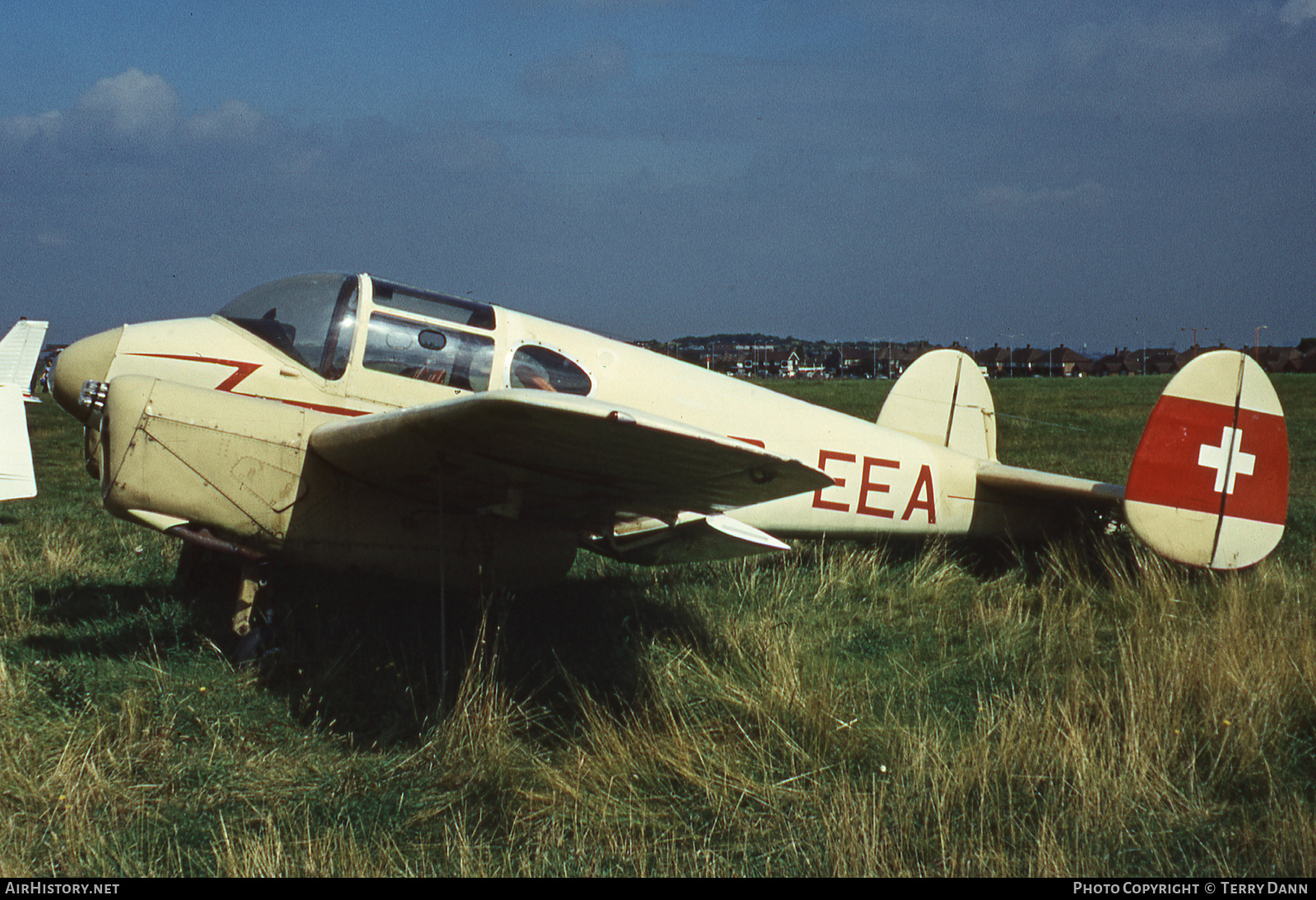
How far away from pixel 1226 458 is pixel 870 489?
239cm

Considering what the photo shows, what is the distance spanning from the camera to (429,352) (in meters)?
5.54

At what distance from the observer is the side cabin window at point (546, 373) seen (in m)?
5.71

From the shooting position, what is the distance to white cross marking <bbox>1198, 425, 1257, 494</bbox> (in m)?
6.44

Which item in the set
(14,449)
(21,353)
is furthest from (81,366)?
(21,353)

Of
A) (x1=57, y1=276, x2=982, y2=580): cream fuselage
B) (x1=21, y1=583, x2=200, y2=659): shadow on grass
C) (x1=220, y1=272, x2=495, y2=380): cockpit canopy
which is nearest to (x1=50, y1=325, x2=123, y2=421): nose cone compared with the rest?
(x1=57, y1=276, x2=982, y2=580): cream fuselage

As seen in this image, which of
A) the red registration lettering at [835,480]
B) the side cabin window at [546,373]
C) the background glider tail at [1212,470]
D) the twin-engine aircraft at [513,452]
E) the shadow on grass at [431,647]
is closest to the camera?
the twin-engine aircraft at [513,452]

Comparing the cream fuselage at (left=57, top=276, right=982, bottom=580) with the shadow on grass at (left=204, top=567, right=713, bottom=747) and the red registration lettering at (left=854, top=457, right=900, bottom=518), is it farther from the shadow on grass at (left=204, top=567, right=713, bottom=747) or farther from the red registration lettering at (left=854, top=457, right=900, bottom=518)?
the shadow on grass at (left=204, top=567, right=713, bottom=747)

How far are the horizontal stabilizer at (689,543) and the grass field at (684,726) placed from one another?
475mm

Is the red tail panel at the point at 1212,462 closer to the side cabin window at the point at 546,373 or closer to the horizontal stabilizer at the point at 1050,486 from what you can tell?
the horizontal stabilizer at the point at 1050,486

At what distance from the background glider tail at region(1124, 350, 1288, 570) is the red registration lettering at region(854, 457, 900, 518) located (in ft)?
5.12

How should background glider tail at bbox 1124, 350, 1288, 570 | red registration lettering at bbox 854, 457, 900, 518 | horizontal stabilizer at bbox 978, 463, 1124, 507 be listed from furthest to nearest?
1. horizontal stabilizer at bbox 978, 463, 1124, 507
2. red registration lettering at bbox 854, 457, 900, 518
3. background glider tail at bbox 1124, 350, 1288, 570

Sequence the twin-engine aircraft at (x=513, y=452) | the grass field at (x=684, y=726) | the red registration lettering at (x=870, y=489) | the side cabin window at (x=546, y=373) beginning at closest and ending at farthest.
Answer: the grass field at (x=684, y=726) < the twin-engine aircraft at (x=513, y=452) < the side cabin window at (x=546, y=373) < the red registration lettering at (x=870, y=489)

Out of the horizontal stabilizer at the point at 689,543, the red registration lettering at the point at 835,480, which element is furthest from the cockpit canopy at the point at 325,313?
A: the red registration lettering at the point at 835,480
